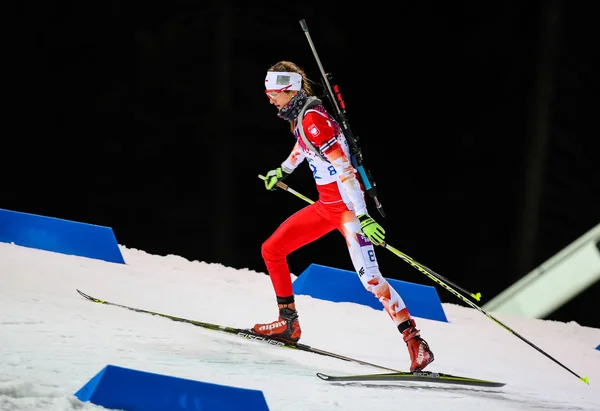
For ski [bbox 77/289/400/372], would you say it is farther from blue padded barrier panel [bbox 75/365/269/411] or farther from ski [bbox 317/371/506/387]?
blue padded barrier panel [bbox 75/365/269/411]

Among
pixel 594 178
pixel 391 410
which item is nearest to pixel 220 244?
pixel 594 178

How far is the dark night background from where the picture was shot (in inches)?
278

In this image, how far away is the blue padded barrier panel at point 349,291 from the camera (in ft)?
18.8

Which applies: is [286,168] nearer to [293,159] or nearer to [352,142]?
[293,159]

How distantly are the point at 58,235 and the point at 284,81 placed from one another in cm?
251

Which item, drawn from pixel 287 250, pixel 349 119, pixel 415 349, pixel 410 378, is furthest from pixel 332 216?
pixel 349 119

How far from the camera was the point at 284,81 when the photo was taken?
3.83 m

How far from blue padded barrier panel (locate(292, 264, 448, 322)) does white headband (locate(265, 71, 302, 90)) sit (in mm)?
2086

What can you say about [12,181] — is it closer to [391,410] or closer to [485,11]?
[485,11]

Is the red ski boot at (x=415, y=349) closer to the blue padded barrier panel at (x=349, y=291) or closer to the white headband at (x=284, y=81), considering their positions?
the white headband at (x=284, y=81)

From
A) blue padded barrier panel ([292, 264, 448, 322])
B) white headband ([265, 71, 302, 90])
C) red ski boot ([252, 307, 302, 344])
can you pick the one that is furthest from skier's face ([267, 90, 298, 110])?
blue padded barrier panel ([292, 264, 448, 322])

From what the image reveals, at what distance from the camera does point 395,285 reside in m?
5.79

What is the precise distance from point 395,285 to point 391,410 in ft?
9.05

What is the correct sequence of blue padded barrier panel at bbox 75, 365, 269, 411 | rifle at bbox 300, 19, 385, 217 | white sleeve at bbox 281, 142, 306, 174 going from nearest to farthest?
1. blue padded barrier panel at bbox 75, 365, 269, 411
2. rifle at bbox 300, 19, 385, 217
3. white sleeve at bbox 281, 142, 306, 174
